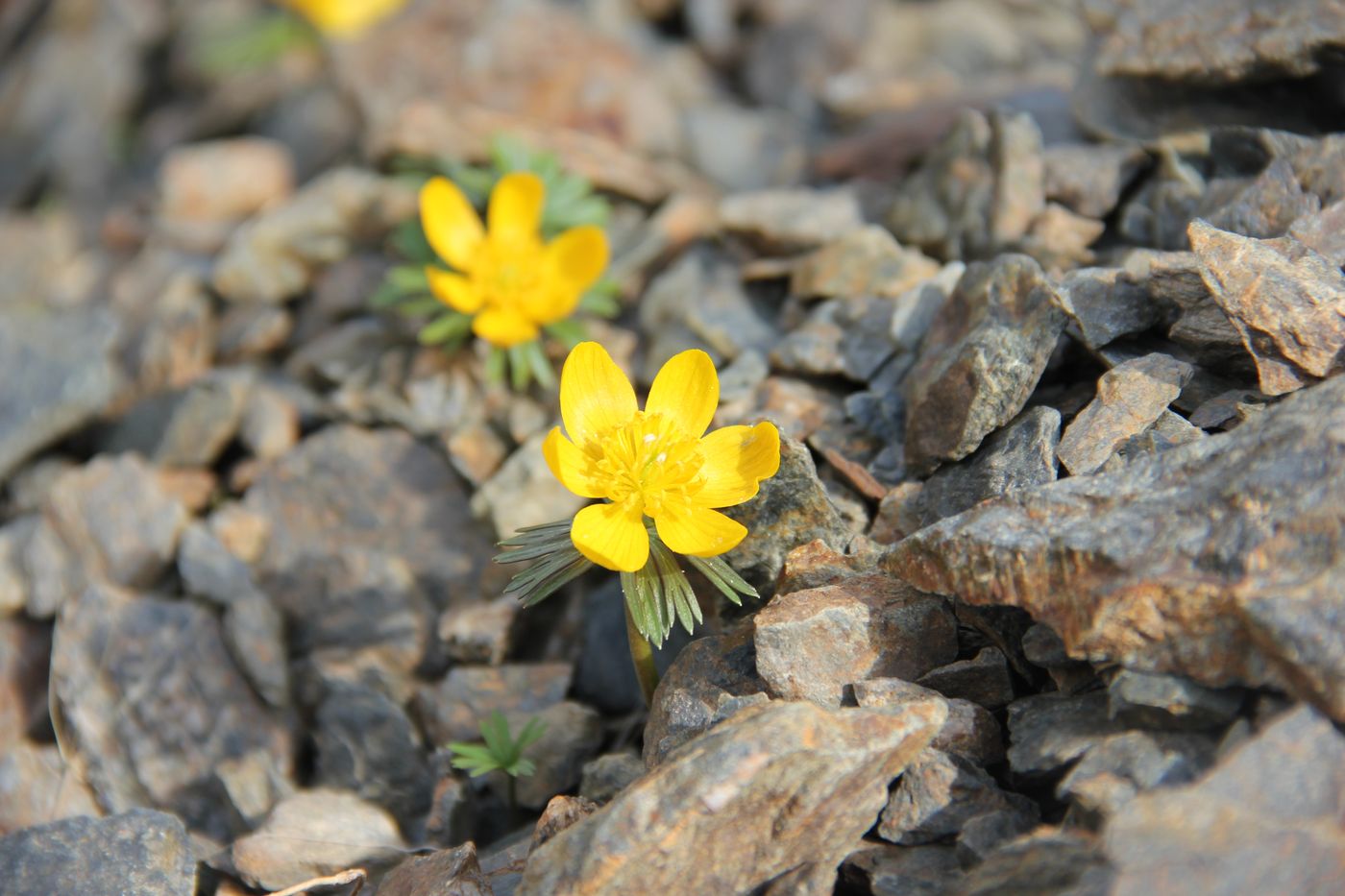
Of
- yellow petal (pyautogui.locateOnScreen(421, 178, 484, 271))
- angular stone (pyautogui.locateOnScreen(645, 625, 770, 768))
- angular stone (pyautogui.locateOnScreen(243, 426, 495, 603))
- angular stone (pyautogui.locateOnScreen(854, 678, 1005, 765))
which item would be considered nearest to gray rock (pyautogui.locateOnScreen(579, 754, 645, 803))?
angular stone (pyautogui.locateOnScreen(645, 625, 770, 768))

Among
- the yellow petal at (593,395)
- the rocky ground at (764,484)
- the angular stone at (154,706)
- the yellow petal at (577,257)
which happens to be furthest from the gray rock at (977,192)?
the angular stone at (154,706)

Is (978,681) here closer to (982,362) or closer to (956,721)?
(956,721)

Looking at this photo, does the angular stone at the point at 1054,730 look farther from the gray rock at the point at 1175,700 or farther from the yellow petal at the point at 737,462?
the yellow petal at the point at 737,462

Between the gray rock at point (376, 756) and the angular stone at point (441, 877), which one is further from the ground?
the angular stone at point (441, 877)

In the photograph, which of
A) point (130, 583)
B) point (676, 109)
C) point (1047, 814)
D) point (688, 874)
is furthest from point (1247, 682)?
point (676, 109)

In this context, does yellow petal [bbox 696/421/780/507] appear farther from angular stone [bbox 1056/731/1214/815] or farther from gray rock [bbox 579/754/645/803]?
angular stone [bbox 1056/731/1214/815]

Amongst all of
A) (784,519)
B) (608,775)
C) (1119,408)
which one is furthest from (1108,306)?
(608,775)
